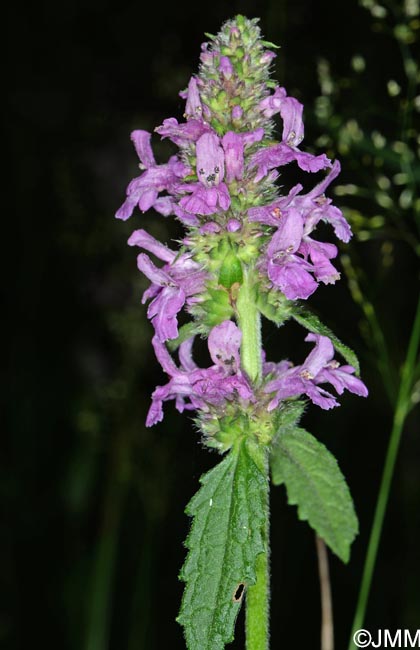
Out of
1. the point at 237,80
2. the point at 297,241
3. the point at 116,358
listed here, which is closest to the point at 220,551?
the point at 297,241

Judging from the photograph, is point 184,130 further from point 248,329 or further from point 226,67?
point 248,329

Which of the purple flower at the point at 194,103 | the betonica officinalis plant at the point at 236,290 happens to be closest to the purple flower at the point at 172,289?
the betonica officinalis plant at the point at 236,290

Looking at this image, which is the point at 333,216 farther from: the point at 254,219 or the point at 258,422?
the point at 258,422

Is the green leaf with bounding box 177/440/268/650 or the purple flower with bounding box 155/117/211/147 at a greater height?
the purple flower with bounding box 155/117/211/147

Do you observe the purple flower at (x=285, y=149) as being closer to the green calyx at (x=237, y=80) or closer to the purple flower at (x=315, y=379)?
the green calyx at (x=237, y=80)

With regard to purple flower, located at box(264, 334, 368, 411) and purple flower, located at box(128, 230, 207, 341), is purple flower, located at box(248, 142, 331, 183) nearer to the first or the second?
purple flower, located at box(128, 230, 207, 341)

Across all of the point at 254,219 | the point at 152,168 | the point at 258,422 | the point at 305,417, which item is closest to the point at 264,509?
the point at 258,422

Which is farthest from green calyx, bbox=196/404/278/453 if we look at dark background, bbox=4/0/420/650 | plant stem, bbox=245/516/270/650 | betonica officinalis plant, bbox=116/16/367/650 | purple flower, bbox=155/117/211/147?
dark background, bbox=4/0/420/650
